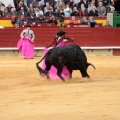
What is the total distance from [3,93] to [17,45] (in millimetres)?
9913

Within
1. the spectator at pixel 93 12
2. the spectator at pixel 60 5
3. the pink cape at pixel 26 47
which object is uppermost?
the spectator at pixel 60 5

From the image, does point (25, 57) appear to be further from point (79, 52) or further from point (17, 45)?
point (79, 52)

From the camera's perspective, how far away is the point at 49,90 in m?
10.3

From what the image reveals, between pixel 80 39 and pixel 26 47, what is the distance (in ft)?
7.18

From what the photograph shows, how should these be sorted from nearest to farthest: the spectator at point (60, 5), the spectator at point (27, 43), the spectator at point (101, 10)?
the spectator at point (27, 43)
the spectator at point (60, 5)
the spectator at point (101, 10)

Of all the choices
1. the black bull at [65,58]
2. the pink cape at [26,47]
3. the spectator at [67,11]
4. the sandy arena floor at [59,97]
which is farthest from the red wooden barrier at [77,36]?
the black bull at [65,58]

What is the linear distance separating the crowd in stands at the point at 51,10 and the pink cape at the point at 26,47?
1290 mm

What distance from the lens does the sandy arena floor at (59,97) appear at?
7.67m

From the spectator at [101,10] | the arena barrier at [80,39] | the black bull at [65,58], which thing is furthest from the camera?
the spectator at [101,10]

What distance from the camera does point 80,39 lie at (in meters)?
20.5

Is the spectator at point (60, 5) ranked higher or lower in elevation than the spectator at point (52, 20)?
higher

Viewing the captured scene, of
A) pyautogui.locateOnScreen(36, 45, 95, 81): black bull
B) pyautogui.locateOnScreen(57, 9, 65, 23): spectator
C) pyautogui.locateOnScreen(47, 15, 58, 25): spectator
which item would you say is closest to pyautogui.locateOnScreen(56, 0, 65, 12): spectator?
pyautogui.locateOnScreen(57, 9, 65, 23): spectator

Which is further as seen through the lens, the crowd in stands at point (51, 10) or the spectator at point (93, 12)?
the spectator at point (93, 12)

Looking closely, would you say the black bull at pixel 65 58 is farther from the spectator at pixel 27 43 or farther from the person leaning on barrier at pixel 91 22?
the person leaning on barrier at pixel 91 22
